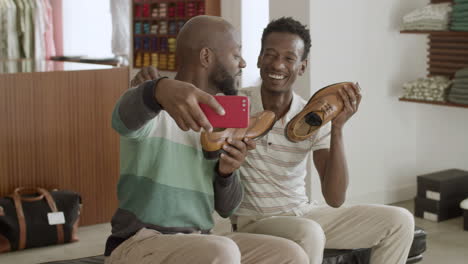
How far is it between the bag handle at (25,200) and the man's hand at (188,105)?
7.79 feet

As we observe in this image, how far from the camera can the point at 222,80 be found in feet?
7.23

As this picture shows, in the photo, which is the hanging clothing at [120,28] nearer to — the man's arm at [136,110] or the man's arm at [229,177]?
the man's arm at [229,177]

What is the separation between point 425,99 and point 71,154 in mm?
2368

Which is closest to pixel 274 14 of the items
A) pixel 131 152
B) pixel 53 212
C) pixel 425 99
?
pixel 425 99

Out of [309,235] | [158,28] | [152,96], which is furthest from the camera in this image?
A: [158,28]

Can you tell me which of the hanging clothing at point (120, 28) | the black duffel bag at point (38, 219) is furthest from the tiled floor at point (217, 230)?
the hanging clothing at point (120, 28)

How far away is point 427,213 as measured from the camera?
4.41m

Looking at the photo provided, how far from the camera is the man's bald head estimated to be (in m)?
2.20

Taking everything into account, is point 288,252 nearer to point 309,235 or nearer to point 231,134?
point 309,235

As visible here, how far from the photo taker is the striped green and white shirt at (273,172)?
2.46 m

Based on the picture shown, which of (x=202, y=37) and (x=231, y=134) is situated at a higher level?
(x=202, y=37)

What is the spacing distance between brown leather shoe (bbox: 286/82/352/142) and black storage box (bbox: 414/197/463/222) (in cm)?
237

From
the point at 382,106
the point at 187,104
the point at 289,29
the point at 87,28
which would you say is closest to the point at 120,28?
the point at 87,28

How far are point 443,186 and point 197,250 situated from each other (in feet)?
9.31
